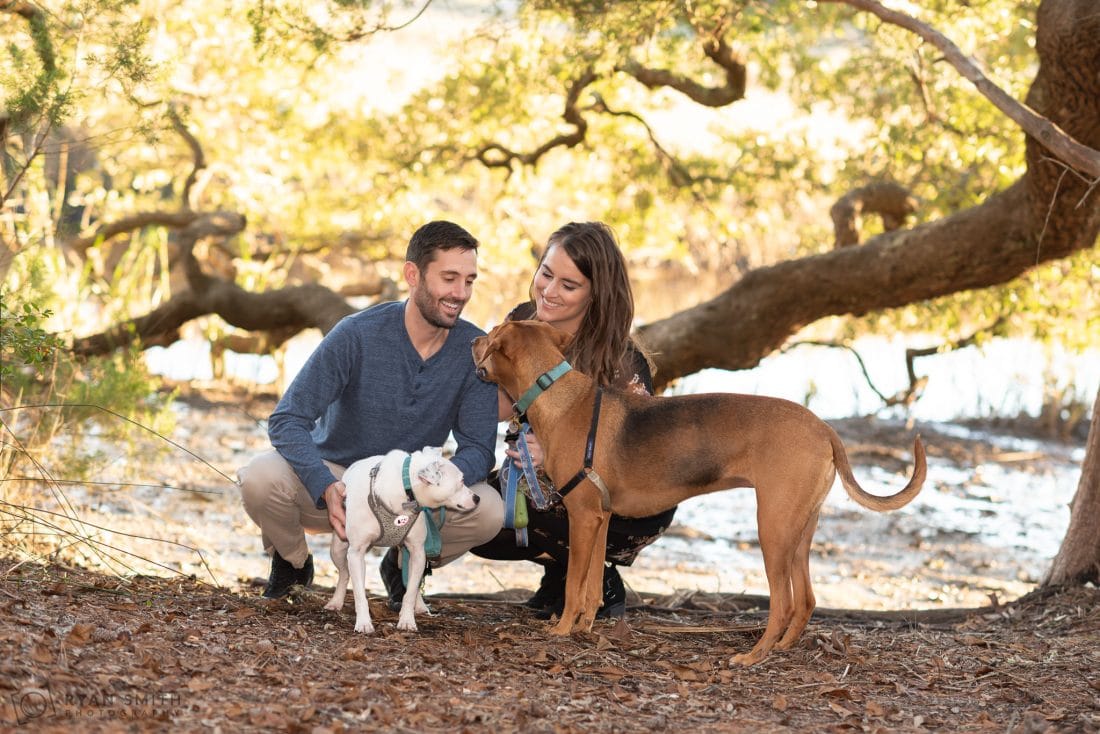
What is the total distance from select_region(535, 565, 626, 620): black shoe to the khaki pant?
0.50 m

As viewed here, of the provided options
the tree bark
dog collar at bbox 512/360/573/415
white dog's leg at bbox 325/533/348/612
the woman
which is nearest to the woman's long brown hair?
the woman

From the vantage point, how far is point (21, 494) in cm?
575

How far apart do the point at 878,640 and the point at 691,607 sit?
117 centimetres

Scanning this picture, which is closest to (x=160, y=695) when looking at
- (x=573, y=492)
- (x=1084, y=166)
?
(x=573, y=492)

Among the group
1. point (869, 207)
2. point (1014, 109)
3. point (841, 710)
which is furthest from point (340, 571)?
point (869, 207)

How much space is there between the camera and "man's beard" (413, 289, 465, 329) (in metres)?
4.70

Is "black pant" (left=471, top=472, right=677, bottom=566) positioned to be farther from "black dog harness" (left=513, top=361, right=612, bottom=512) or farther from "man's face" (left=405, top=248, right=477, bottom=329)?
"man's face" (left=405, top=248, right=477, bottom=329)

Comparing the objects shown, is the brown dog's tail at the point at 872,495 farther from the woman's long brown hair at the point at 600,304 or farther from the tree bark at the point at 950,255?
the tree bark at the point at 950,255

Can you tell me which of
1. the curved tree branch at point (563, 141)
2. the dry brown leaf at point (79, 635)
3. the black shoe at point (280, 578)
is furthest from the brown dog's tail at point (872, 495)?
the curved tree branch at point (563, 141)

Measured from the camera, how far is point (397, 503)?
4223 mm

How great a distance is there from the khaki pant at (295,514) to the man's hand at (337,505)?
380mm

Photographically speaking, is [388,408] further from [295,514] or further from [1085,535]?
[1085,535]

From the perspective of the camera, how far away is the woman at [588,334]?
511 centimetres

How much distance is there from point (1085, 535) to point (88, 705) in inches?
201
